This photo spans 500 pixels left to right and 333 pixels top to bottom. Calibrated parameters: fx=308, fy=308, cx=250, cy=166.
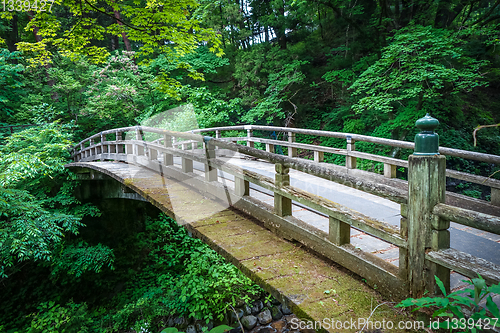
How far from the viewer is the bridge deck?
225 cm

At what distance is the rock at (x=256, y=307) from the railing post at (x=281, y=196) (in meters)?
4.69

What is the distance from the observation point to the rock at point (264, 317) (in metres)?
7.07

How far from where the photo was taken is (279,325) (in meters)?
6.96

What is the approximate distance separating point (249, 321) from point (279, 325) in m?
0.68

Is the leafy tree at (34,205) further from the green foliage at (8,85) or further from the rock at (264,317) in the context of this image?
the rock at (264,317)

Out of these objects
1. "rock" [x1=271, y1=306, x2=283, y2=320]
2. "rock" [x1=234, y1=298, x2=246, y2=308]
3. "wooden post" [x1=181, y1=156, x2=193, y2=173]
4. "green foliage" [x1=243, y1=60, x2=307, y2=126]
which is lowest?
"rock" [x1=271, y1=306, x2=283, y2=320]

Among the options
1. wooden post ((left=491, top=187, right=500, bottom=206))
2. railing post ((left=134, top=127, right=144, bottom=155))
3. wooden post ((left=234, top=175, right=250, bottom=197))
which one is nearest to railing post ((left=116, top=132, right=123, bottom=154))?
railing post ((left=134, top=127, right=144, bottom=155))

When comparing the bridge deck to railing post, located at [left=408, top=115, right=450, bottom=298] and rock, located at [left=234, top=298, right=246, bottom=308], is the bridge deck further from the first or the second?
rock, located at [left=234, top=298, right=246, bottom=308]

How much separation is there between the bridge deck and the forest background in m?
3.64

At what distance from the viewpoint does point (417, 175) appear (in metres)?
2.12

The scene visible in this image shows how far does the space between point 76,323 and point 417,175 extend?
8094mm

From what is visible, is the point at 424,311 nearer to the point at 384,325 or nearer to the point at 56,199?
the point at 384,325

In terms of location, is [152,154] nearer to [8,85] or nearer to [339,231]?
[339,231]

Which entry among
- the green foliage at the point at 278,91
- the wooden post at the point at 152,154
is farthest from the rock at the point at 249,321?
the green foliage at the point at 278,91
